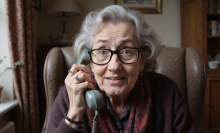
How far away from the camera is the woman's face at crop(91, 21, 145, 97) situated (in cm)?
92

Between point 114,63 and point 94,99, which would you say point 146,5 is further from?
point 94,99

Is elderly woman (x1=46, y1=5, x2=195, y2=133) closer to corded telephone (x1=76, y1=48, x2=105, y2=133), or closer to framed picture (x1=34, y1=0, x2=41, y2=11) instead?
corded telephone (x1=76, y1=48, x2=105, y2=133)

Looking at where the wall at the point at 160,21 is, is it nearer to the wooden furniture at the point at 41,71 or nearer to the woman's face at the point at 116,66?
Answer: the wooden furniture at the point at 41,71

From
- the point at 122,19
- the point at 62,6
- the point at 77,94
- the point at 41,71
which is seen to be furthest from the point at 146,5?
the point at 77,94

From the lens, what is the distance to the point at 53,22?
9.99 ft

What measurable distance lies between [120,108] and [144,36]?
1.45ft

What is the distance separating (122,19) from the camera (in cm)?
99

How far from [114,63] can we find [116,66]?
0.06 feet

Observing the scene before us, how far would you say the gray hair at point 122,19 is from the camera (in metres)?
0.98

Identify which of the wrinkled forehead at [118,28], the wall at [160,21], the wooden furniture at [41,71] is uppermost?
the wall at [160,21]

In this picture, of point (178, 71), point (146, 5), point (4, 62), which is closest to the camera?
point (178, 71)

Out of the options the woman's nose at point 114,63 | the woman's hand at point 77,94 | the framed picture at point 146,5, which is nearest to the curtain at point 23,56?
the woman's hand at point 77,94

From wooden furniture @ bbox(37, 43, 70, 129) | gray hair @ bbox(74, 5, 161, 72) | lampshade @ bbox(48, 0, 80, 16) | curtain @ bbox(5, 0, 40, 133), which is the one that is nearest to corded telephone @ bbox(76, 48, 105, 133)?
gray hair @ bbox(74, 5, 161, 72)

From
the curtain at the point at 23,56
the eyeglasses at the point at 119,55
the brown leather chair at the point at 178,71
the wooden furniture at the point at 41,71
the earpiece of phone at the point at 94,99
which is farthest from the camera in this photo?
the wooden furniture at the point at 41,71
